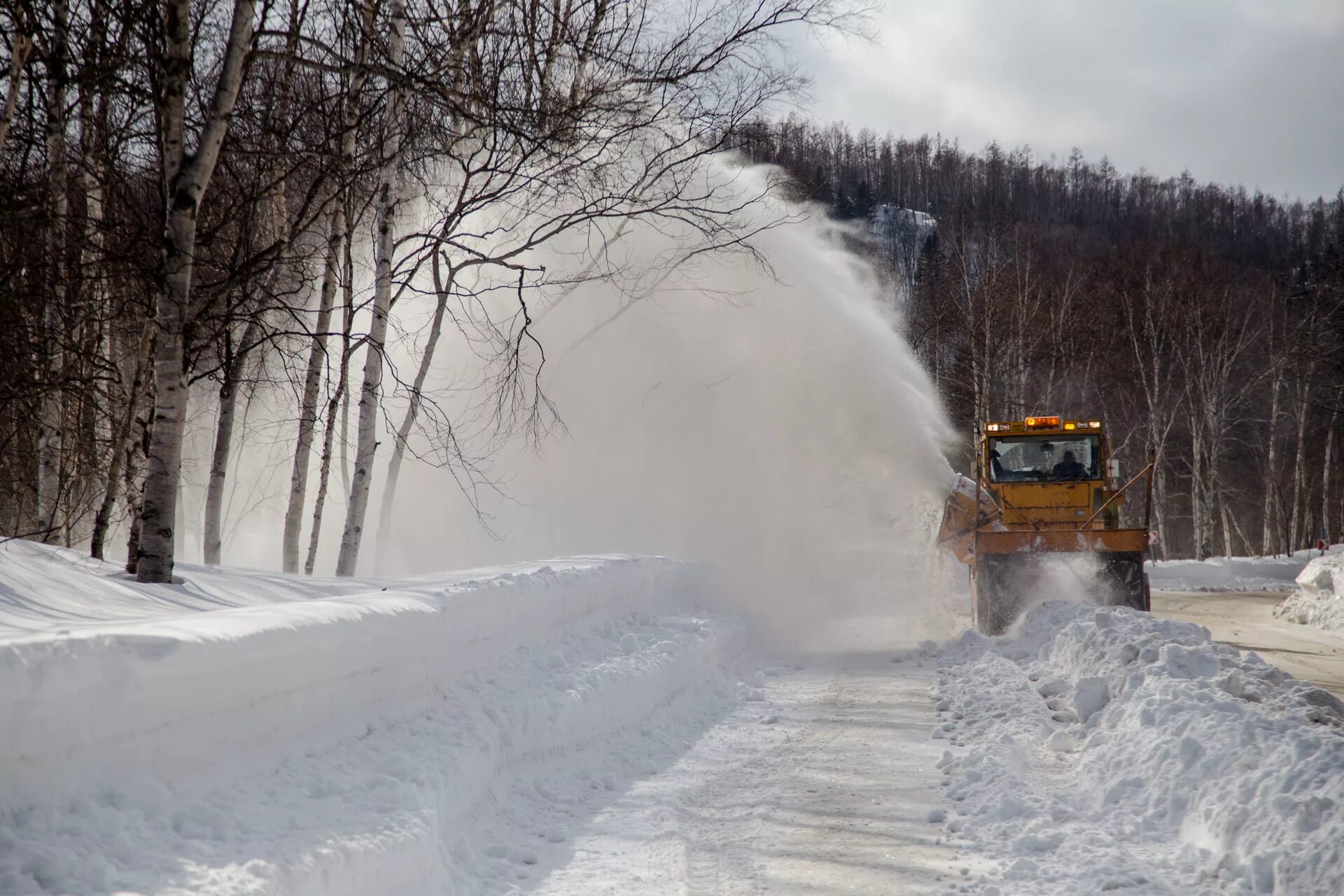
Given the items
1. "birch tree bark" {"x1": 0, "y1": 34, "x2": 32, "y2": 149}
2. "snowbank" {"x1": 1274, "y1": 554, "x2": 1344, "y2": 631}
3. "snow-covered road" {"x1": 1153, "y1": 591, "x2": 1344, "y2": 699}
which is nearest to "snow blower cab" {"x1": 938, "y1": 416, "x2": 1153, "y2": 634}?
"snow-covered road" {"x1": 1153, "y1": 591, "x2": 1344, "y2": 699}

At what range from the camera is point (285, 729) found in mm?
4094

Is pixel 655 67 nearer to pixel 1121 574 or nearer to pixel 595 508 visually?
pixel 1121 574

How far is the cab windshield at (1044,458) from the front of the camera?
540 inches

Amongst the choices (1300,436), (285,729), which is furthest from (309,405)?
(1300,436)

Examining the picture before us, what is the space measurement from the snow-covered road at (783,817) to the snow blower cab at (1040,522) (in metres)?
4.91

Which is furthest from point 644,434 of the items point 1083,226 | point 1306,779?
point 1083,226

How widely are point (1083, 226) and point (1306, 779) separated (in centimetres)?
6508

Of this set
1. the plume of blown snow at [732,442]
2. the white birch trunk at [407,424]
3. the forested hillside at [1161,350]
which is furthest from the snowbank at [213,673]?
the forested hillside at [1161,350]

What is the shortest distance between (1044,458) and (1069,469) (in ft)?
1.23

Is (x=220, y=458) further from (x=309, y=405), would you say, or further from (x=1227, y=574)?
(x=1227, y=574)

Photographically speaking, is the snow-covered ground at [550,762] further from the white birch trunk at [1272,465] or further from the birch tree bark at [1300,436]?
the birch tree bark at [1300,436]

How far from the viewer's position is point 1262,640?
13.1 meters

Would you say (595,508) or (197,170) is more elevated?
(197,170)

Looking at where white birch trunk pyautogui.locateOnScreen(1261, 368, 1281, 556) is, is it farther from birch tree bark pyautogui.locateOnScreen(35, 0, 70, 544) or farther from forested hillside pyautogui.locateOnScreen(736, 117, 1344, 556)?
birch tree bark pyautogui.locateOnScreen(35, 0, 70, 544)
